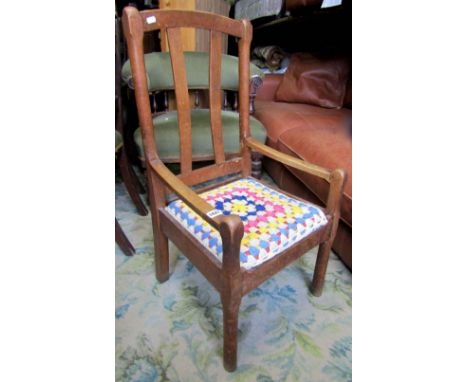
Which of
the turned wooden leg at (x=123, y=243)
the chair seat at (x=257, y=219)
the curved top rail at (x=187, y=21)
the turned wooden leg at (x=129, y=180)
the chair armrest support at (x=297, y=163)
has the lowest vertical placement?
the turned wooden leg at (x=123, y=243)

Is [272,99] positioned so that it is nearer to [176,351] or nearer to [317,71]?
[317,71]

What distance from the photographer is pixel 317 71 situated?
211cm

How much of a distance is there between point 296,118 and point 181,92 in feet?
3.39

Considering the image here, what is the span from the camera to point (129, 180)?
161 cm

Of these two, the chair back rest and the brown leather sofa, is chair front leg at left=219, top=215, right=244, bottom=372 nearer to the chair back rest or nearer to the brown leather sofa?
the chair back rest

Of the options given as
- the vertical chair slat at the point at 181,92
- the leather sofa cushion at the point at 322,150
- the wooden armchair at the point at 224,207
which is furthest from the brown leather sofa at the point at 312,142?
the vertical chair slat at the point at 181,92

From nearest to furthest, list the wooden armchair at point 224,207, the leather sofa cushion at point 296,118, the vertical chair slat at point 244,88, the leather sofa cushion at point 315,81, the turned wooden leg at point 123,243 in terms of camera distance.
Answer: the wooden armchair at point 224,207 → the vertical chair slat at point 244,88 → the turned wooden leg at point 123,243 → the leather sofa cushion at point 296,118 → the leather sofa cushion at point 315,81

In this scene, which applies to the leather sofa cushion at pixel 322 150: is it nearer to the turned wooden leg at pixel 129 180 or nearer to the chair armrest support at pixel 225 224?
the chair armrest support at pixel 225 224

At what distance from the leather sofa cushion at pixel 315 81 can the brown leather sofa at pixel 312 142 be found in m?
0.05

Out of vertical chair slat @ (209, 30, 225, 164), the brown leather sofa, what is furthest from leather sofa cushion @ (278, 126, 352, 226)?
vertical chair slat @ (209, 30, 225, 164)

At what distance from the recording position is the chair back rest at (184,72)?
0.82 m

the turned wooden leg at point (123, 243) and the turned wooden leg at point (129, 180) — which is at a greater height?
the turned wooden leg at point (129, 180)

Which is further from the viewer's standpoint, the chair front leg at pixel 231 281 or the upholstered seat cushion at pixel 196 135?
the upholstered seat cushion at pixel 196 135
